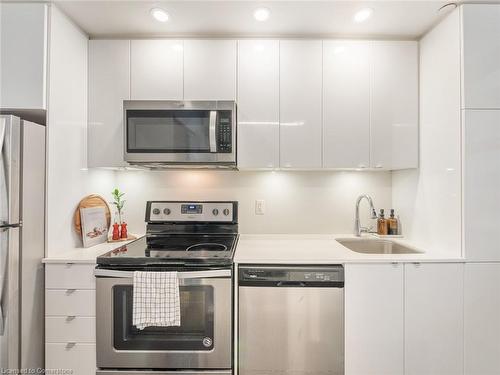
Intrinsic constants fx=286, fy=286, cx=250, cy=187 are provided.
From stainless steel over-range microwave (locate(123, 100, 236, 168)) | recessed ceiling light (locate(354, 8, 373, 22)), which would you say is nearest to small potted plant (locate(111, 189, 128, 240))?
stainless steel over-range microwave (locate(123, 100, 236, 168))

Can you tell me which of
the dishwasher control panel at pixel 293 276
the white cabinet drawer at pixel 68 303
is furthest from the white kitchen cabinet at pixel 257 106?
the white cabinet drawer at pixel 68 303

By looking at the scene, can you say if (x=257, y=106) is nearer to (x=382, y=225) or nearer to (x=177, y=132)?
(x=177, y=132)

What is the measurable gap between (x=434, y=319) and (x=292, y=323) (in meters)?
0.78

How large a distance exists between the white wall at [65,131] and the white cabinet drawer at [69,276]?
0.12 m

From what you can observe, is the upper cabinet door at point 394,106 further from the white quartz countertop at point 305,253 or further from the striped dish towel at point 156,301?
the striped dish towel at point 156,301

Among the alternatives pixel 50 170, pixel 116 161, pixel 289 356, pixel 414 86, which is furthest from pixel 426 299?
pixel 50 170

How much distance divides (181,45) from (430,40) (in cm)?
162

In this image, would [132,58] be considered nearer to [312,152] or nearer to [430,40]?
[312,152]

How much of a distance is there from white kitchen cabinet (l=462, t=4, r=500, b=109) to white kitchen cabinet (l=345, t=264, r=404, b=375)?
103 cm

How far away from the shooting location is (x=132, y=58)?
6.30 feet

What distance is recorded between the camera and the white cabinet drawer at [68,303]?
1.56 meters

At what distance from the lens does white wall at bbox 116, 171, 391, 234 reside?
226cm

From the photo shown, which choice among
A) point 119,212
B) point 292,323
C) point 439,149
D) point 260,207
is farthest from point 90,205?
point 439,149

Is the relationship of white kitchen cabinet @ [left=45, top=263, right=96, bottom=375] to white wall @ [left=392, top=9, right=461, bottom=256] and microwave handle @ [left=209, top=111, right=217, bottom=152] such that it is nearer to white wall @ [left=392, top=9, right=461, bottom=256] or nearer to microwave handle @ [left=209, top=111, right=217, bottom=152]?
microwave handle @ [left=209, top=111, right=217, bottom=152]
